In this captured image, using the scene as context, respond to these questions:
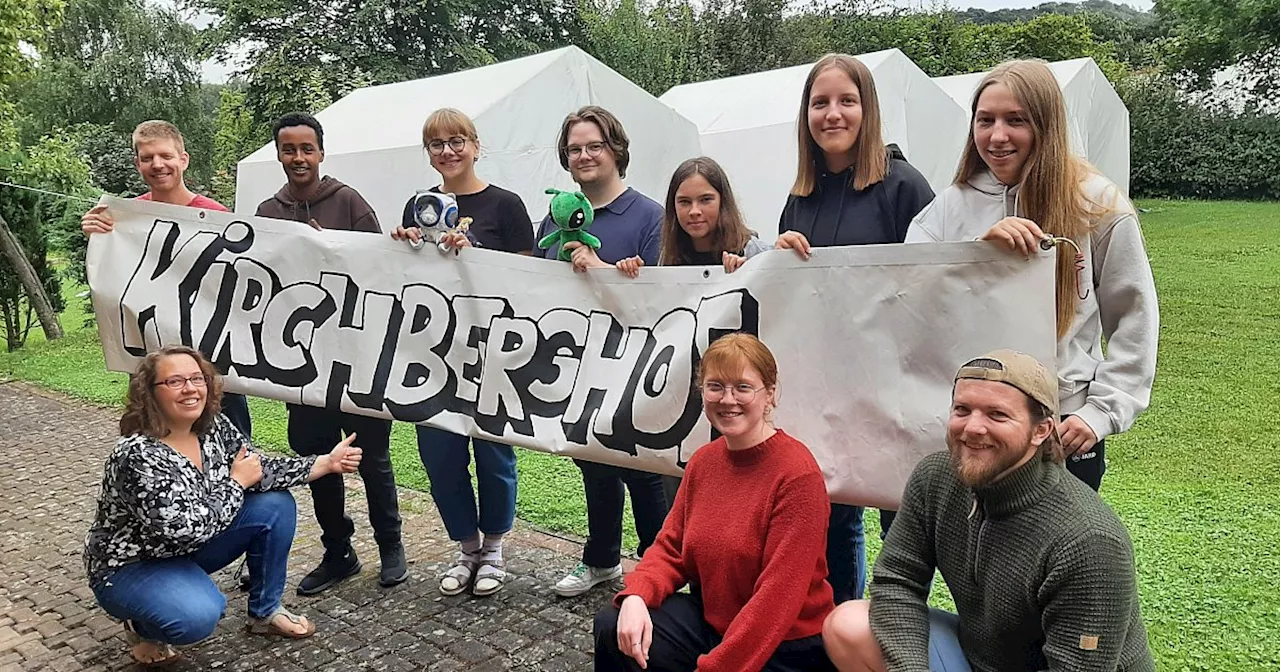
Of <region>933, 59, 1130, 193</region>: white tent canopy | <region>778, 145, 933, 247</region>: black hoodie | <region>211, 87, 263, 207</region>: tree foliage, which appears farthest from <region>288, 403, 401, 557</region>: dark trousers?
<region>211, 87, 263, 207</region>: tree foliage

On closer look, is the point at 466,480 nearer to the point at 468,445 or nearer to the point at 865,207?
the point at 468,445

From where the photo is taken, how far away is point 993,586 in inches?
81.4

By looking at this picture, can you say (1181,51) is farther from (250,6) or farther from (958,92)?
(250,6)

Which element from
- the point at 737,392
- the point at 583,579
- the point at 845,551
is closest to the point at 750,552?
the point at 737,392

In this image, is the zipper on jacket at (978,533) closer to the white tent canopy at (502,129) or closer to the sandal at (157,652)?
the sandal at (157,652)

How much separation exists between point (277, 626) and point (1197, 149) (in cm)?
2543

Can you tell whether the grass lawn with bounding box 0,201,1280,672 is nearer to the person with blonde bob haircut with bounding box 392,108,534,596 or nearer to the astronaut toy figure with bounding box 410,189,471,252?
the person with blonde bob haircut with bounding box 392,108,534,596

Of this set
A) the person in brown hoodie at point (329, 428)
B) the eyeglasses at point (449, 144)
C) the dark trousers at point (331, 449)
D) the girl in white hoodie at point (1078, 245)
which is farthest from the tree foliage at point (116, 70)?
the girl in white hoodie at point (1078, 245)

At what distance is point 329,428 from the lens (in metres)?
3.88

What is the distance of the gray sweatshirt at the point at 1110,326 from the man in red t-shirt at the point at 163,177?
3.08 metres

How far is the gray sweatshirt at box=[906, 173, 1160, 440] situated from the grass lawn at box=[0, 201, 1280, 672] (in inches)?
56.5

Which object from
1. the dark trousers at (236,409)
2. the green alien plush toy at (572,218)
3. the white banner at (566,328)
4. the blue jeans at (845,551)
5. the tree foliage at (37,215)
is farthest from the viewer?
the tree foliage at (37,215)

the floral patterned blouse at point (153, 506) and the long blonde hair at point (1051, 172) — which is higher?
the long blonde hair at point (1051, 172)

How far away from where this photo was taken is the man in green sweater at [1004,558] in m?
1.91
